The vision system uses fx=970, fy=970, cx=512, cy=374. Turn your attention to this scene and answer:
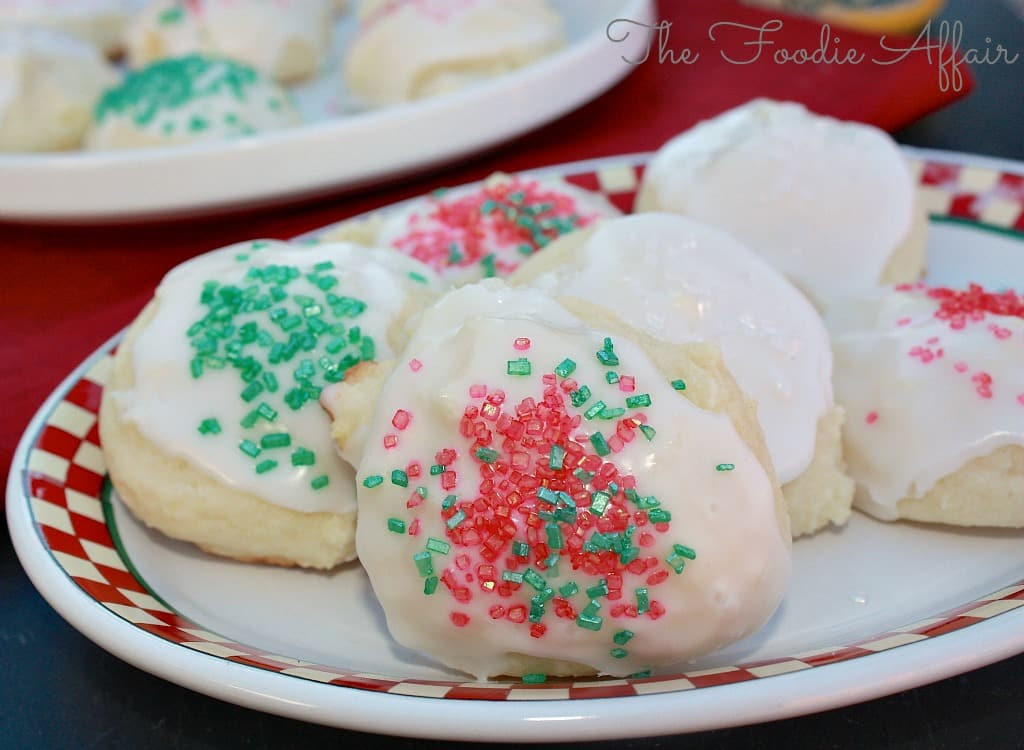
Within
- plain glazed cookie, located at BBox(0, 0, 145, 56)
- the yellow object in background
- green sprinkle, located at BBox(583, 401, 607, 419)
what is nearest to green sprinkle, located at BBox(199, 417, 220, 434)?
green sprinkle, located at BBox(583, 401, 607, 419)

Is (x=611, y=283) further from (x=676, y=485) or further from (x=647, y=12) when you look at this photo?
(x=647, y=12)

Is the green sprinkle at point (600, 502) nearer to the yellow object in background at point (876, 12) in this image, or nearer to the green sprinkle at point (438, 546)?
the green sprinkle at point (438, 546)

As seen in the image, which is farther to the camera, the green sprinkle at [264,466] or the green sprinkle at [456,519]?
the green sprinkle at [264,466]

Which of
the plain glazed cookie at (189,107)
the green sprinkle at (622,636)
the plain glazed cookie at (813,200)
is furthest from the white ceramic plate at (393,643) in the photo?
the plain glazed cookie at (189,107)

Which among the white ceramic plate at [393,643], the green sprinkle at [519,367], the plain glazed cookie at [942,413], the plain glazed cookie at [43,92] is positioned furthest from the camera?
the plain glazed cookie at [43,92]

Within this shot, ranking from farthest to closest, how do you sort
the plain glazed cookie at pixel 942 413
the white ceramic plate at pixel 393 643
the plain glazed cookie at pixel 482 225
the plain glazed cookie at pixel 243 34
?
the plain glazed cookie at pixel 243 34 < the plain glazed cookie at pixel 482 225 < the plain glazed cookie at pixel 942 413 < the white ceramic plate at pixel 393 643

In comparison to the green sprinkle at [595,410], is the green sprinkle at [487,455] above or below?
below
